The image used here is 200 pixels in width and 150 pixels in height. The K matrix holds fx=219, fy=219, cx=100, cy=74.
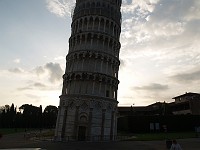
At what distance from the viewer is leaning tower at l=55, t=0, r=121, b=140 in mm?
38312

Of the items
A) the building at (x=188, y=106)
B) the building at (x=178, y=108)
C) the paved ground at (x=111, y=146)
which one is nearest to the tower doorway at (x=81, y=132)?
the paved ground at (x=111, y=146)

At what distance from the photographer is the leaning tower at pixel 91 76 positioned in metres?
38.3

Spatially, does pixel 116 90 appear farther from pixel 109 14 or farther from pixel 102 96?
pixel 109 14

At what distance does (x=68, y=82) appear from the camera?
41.7 metres

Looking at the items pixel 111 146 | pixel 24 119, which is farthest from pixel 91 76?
pixel 24 119

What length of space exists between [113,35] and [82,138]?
68.7ft

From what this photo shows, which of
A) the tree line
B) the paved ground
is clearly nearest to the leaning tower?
the paved ground

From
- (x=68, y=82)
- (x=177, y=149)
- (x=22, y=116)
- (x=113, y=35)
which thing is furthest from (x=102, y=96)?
(x=22, y=116)

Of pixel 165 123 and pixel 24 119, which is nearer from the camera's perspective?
pixel 165 123

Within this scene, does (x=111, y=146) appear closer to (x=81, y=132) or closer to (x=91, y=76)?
(x=81, y=132)

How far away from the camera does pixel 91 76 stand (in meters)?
40.2

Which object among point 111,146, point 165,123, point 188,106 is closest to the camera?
point 111,146

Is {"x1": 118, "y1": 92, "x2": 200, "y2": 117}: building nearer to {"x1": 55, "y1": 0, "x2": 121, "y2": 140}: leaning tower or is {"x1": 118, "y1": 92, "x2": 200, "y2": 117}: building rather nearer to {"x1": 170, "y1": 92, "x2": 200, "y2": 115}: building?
{"x1": 170, "y1": 92, "x2": 200, "y2": 115}: building

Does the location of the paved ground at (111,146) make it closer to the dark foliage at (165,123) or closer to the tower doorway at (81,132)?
the tower doorway at (81,132)
